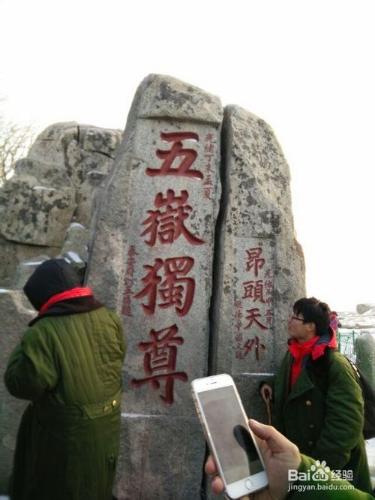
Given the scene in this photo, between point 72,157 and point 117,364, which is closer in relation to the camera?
point 117,364

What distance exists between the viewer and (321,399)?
2668 millimetres

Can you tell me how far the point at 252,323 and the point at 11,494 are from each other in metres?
2.15

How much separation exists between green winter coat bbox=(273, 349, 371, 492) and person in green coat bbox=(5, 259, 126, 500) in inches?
44.9

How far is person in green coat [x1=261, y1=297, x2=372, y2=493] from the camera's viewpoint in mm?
2521

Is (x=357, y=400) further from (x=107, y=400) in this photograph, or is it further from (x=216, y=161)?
(x=216, y=161)

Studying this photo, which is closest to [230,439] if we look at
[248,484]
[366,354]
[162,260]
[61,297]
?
[248,484]

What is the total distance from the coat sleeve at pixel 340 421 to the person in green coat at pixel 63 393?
1.17 meters

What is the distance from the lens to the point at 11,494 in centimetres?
221

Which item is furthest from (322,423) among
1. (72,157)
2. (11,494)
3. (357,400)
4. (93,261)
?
(72,157)

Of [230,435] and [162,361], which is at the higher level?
[230,435]

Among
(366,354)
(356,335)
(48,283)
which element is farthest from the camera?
(356,335)

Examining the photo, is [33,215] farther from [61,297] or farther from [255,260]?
[61,297]

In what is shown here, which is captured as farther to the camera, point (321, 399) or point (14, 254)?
point (14, 254)

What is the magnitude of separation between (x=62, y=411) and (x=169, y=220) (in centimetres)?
195
